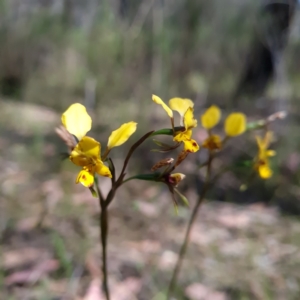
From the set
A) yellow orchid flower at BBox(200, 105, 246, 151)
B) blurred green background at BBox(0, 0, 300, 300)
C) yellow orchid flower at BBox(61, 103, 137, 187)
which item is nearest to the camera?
yellow orchid flower at BBox(61, 103, 137, 187)

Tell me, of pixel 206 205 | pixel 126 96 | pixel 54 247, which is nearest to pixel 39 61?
pixel 126 96

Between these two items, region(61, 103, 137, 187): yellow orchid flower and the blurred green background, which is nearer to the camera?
region(61, 103, 137, 187): yellow orchid flower

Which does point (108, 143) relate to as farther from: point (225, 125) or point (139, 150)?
point (139, 150)

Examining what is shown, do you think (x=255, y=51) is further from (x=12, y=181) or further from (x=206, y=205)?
(x=12, y=181)

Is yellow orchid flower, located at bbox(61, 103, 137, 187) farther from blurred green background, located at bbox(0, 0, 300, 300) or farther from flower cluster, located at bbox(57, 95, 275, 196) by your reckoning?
blurred green background, located at bbox(0, 0, 300, 300)

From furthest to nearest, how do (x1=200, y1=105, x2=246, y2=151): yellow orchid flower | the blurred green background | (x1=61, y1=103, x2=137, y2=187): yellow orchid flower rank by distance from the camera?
the blurred green background < (x1=200, y1=105, x2=246, y2=151): yellow orchid flower < (x1=61, y1=103, x2=137, y2=187): yellow orchid flower

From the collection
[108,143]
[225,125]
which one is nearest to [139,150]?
[225,125]

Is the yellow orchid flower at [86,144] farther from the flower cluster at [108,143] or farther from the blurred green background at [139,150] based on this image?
the blurred green background at [139,150]

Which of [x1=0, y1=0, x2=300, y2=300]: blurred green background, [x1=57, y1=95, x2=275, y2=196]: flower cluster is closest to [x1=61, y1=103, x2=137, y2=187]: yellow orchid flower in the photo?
[x1=57, y1=95, x2=275, y2=196]: flower cluster
